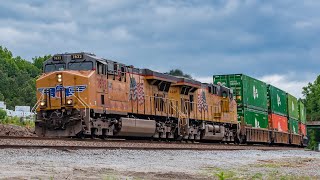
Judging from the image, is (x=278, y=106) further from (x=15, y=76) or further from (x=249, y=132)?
(x=15, y=76)

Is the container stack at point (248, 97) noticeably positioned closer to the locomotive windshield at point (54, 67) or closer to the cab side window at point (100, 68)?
the cab side window at point (100, 68)

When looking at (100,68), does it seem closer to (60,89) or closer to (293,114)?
(60,89)

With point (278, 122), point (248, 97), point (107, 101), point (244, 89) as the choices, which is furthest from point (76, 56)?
point (278, 122)

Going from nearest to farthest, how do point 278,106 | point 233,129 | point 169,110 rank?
point 169,110
point 233,129
point 278,106

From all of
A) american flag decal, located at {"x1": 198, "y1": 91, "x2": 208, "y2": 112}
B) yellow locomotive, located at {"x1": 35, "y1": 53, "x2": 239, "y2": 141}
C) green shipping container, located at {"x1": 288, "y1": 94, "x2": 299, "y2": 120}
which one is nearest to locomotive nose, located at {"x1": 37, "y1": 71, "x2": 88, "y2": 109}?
yellow locomotive, located at {"x1": 35, "y1": 53, "x2": 239, "y2": 141}

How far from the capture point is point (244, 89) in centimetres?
3553

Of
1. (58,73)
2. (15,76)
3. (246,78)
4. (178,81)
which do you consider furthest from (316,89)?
(58,73)

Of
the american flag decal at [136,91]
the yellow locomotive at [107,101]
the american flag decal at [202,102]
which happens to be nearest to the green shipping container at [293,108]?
the american flag decal at [202,102]

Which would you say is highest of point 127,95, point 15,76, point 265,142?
point 15,76

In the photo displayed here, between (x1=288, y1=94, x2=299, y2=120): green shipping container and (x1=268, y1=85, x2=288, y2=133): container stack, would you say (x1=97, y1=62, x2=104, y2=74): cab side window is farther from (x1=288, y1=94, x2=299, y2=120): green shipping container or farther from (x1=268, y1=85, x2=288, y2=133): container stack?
(x1=288, y1=94, x2=299, y2=120): green shipping container

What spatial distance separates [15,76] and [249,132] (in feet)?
355

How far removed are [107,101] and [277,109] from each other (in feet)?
78.8

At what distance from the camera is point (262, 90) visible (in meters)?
39.6

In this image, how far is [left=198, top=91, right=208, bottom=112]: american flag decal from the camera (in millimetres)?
30219
